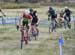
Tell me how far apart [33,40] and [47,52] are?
13.1 ft

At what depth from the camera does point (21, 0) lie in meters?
84.4

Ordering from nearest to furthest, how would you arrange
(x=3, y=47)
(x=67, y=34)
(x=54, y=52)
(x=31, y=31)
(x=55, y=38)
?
(x=54, y=52), (x=3, y=47), (x=31, y=31), (x=55, y=38), (x=67, y=34)

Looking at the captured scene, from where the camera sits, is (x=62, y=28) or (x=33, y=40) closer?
(x=33, y=40)

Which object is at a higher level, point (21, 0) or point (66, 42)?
point (66, 42)

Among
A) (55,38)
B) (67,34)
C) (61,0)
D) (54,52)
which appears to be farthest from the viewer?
(61,0)

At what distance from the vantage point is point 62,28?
28.0m

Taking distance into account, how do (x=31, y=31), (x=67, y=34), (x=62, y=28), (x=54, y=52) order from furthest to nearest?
(x=62, y=28), (x=67, y=34), (x=31, y=31), (x=54, y=52)

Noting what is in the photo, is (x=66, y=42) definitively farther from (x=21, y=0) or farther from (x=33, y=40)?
A: (x=21, y=0)

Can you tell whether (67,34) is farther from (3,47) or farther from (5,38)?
(3,47)

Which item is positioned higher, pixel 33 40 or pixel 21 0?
pixel 33 40

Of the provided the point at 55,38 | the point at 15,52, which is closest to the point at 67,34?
the point at 55,38

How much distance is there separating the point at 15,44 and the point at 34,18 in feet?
7.44

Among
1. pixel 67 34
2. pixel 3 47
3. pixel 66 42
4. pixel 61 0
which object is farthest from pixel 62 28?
pixel 61 0

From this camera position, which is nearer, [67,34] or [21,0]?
[67,34]
